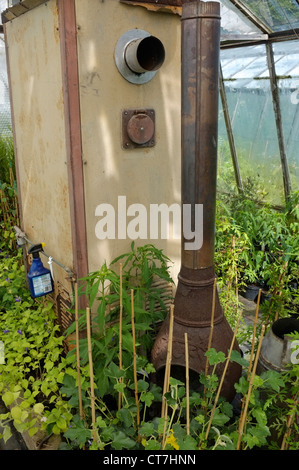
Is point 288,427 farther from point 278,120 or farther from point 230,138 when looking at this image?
point 230,138

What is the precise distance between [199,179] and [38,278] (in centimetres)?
167

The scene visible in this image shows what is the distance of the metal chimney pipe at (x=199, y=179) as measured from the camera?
2.43 meters

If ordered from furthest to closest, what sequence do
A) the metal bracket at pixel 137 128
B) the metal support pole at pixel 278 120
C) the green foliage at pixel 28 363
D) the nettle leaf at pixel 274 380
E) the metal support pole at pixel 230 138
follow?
A: the metal support pole at pixel 230 138
the metal support pole at pixel 278 120
the metal bracket at pixel 137 128
the green foliage at pixel 28 363
the nettle leaf at pixel 274 380

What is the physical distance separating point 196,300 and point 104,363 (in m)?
0.74

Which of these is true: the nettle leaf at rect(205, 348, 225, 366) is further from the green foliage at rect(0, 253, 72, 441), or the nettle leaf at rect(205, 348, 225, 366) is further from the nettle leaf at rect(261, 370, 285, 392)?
the green foliage at rect(0, 253, 72, 441)

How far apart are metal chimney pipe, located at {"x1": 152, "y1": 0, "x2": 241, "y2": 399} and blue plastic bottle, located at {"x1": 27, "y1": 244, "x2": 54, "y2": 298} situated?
115cm

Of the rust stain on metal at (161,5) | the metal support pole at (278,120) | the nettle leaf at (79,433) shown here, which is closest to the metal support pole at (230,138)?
the metal support pole at (278,120)

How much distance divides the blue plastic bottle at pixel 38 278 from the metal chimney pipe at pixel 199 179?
1.15 m

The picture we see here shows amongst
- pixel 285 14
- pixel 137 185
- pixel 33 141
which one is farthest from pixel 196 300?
pixel 285 14

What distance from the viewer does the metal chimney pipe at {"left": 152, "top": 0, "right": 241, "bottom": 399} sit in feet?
7.96

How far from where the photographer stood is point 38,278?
343cm

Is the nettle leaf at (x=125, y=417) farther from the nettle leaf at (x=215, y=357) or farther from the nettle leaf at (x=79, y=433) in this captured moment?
the nettle leaf at (x=215, y=357)
